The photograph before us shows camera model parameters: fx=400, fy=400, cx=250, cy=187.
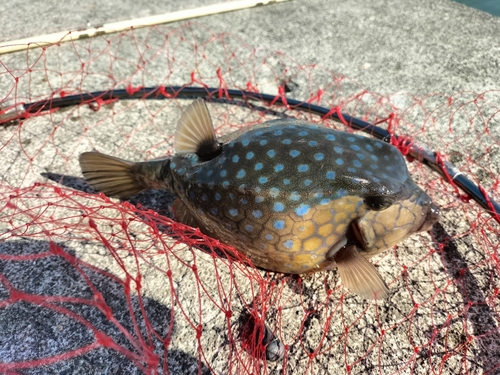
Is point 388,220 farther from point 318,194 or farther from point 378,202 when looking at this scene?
point 318,194

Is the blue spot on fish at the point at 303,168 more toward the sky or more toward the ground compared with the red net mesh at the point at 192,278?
A: more toward the sky

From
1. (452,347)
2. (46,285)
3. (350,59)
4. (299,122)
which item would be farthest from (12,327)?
(350,59)

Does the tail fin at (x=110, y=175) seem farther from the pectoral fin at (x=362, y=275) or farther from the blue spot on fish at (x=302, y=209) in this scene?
the pectoral fin at (x=362, y=275)

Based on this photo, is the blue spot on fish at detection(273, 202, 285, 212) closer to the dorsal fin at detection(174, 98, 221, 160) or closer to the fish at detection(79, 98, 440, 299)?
the fish at detection(79, 98, 440, 299)

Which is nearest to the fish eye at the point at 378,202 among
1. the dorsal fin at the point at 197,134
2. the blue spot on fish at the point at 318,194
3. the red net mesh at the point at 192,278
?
the blue spot on fish at the point at 318,194

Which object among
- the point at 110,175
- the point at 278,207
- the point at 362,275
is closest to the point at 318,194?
the point at 278,207

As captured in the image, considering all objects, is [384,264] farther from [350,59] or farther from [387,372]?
[350,59]
